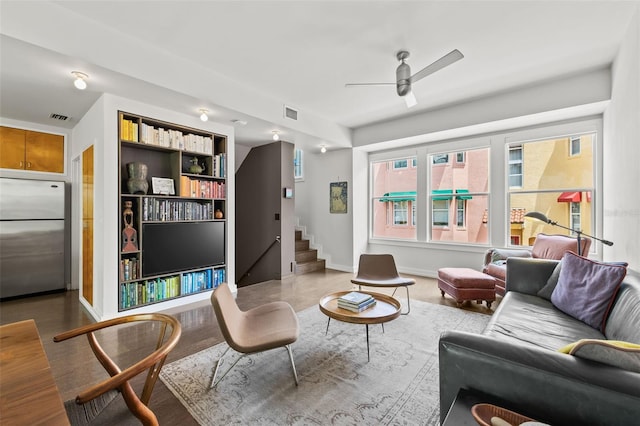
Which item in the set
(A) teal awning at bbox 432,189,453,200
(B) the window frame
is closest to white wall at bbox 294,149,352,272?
(B) the window frame

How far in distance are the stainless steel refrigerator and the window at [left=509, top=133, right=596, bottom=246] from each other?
736 centimetres

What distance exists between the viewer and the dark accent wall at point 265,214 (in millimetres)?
5410

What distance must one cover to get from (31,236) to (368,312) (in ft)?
16.5

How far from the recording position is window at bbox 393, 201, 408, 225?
5895mm

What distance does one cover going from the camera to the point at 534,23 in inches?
102

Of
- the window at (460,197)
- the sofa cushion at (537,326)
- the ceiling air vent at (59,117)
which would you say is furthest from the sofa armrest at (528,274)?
the ceiling air vent at (59,117)

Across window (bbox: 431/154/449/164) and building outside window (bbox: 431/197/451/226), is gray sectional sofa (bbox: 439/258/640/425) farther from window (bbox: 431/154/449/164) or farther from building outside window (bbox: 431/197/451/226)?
window (bbox: 431/154/449/164)

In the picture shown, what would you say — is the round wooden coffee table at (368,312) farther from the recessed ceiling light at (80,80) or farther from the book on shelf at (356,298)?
the recessed ceiling light at (80,80)

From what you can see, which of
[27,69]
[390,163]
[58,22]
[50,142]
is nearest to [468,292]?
[390,163]

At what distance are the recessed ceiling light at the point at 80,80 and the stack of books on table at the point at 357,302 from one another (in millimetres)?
3361

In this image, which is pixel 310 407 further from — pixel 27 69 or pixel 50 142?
pixel 50 142

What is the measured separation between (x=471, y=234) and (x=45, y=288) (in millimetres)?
7078

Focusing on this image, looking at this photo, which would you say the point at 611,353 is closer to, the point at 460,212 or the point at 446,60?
the point at 446,60

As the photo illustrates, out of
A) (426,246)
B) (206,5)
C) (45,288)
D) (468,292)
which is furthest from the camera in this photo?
(426,246)
